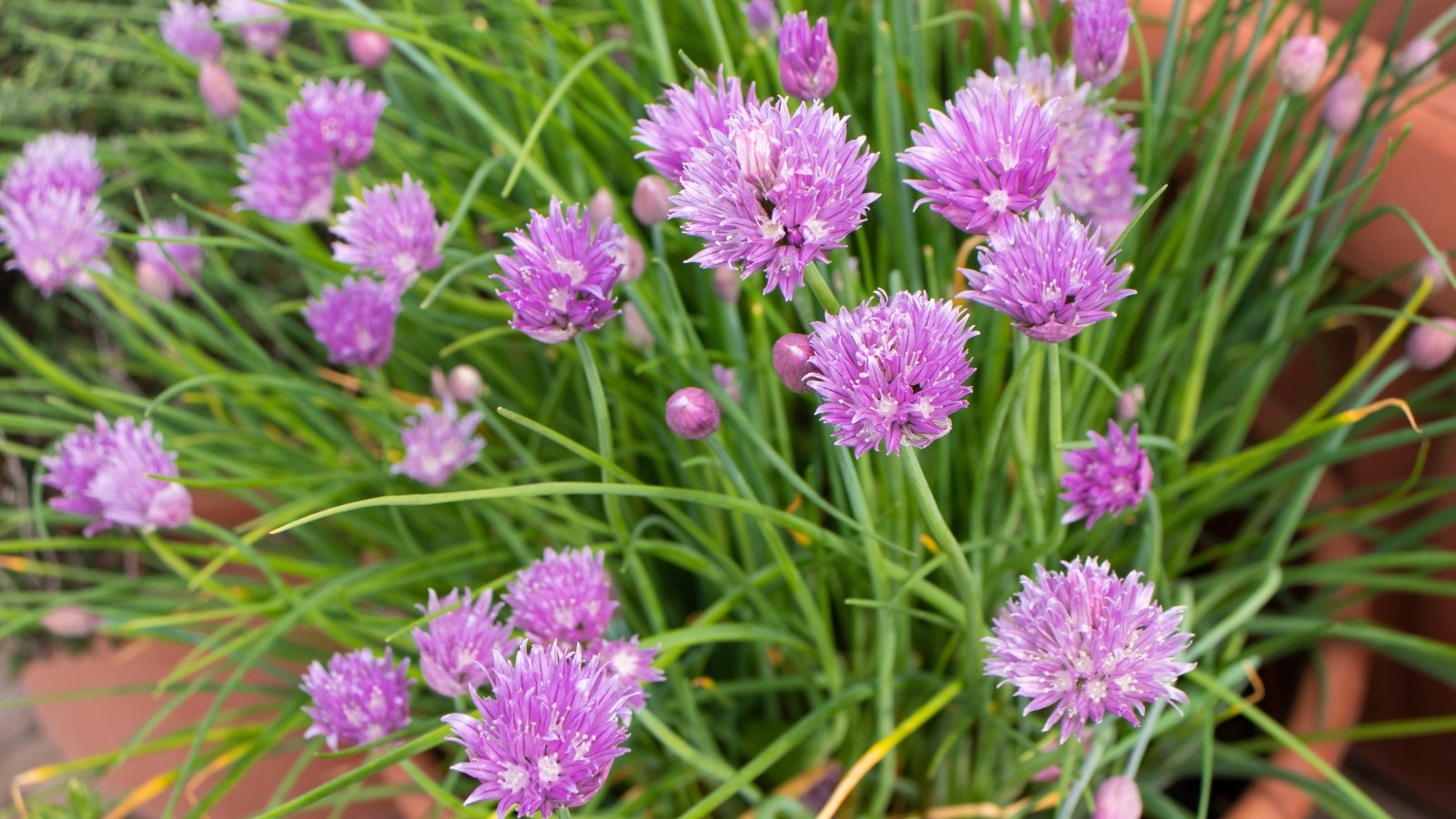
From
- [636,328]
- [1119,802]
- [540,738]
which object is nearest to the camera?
[540,738]

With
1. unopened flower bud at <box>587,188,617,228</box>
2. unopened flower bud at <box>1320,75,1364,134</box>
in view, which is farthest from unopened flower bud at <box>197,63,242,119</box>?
unopened flower bud at <box>1320,75,1364,134</box>

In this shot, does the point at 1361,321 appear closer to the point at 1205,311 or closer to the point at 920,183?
the point at 1205,311

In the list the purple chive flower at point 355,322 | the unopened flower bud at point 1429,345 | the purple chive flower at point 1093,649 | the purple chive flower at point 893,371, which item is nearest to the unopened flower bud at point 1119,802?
the purple chive flower at point 1093,649

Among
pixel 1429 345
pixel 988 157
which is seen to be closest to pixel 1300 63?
pixel 1429 345

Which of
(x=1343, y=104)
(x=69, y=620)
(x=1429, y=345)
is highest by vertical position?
(x=1343, y=104)

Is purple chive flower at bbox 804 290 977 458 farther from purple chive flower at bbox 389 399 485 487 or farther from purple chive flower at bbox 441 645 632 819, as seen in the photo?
purple chive flower at bbox 389 399 485 487

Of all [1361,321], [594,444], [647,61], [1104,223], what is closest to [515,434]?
[594,444]

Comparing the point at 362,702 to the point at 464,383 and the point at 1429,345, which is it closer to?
the point at 464,383
